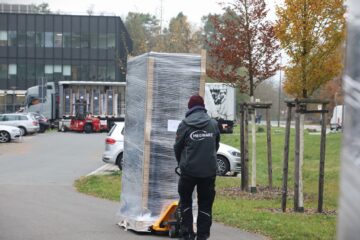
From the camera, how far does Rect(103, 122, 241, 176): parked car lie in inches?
664

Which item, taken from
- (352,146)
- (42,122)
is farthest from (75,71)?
(352,146)

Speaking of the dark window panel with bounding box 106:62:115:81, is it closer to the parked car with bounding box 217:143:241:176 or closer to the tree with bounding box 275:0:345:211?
the parked car with bounding box 217:143:241:176

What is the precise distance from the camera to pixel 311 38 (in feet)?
34.0

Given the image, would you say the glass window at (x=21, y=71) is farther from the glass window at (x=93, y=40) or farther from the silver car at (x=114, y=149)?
the silver car at (x=114, y=149)

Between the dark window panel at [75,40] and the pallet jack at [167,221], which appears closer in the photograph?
the pallet jack at [167,221]

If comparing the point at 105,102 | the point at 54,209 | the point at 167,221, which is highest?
the point at 105,102

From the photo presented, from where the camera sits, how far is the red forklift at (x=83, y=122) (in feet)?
143

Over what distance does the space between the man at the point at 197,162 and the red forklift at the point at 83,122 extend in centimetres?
3690

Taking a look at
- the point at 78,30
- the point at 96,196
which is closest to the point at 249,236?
the point at 96,196

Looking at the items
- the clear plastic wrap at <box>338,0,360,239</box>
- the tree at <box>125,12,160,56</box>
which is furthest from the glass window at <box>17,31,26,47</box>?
the clear plastic wrap at <box>338,0,360,239</box>

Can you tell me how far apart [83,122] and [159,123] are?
3605 cm

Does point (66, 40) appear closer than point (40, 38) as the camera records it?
No

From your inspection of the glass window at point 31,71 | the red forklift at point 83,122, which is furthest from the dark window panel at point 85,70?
the red forklift at point 83,122

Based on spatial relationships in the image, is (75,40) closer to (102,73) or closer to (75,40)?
(75,40)
